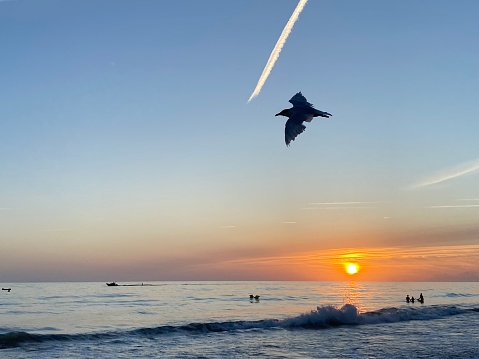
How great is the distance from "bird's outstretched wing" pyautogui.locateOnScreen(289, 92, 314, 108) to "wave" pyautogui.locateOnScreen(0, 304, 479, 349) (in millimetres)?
20167

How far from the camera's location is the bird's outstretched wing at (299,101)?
1581 cm

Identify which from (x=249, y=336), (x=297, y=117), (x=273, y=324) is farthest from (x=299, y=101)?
(x=273, y=324)

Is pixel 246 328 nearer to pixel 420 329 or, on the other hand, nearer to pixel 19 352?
pixel 420 329

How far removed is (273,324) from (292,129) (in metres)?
24.1

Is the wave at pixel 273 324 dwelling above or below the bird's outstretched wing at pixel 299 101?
below

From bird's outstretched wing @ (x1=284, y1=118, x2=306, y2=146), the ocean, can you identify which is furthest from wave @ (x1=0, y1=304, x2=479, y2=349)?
bird's outstretched wing @ (x1=284, y1=118, x2=306, y2=146)

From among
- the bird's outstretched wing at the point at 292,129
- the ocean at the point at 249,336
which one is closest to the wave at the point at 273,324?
the ocean at the point at 249,336

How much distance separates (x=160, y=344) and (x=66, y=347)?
5.03m

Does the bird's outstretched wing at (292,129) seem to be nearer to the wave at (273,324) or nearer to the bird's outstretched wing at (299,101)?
the bird's outstretched wing at (299,101)

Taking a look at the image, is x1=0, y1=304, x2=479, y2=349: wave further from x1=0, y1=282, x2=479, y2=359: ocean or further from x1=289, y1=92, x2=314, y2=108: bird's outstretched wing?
x1=289, y1=92, x2=314, y2=108: bird's outstretched wing

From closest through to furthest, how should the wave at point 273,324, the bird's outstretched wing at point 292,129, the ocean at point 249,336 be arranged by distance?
the bird's outstretched wing at point 292,129 → the ocean at point 249,336 → the wave at point 273,324

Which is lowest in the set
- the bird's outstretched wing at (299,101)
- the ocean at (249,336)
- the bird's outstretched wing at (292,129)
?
the ocean at (249,336)

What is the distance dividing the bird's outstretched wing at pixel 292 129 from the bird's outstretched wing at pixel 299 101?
0.57m

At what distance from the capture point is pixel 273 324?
1430 inches
